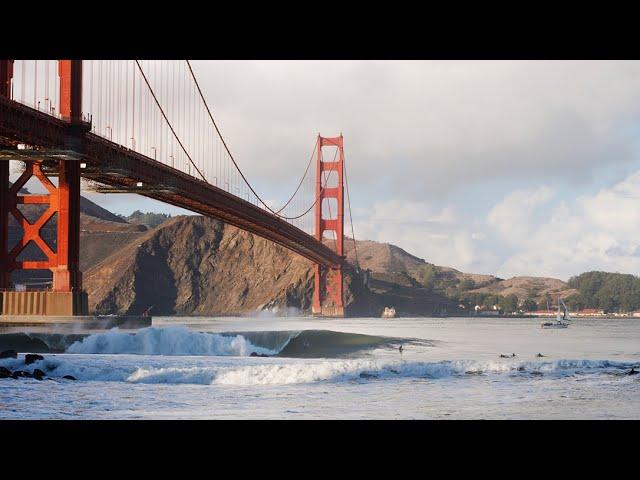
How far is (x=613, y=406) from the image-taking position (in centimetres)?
1744

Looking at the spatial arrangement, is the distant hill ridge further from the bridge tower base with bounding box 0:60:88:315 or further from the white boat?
the bridge tower base with bounding box 0:60:88:315

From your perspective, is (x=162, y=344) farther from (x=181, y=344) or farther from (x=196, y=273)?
(x=196, y=273)

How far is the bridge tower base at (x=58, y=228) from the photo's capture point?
110ft

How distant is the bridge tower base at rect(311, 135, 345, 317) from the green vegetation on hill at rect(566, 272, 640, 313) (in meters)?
43.3

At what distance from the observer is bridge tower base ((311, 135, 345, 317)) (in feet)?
290

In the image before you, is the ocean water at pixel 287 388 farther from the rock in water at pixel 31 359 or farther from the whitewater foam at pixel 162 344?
the rock in water at pixel 31 359

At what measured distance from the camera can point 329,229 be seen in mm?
93125

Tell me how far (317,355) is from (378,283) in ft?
279

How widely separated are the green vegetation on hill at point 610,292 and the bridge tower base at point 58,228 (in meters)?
101

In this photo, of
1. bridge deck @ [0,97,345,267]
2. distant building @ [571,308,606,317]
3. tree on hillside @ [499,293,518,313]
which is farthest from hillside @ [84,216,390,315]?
bridge deck @ [0,97,345,267]

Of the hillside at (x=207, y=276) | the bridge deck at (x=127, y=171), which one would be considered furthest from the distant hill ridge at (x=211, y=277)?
the bridge deck at (x=127, y=171)

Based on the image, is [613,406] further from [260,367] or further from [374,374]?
[260,367]
